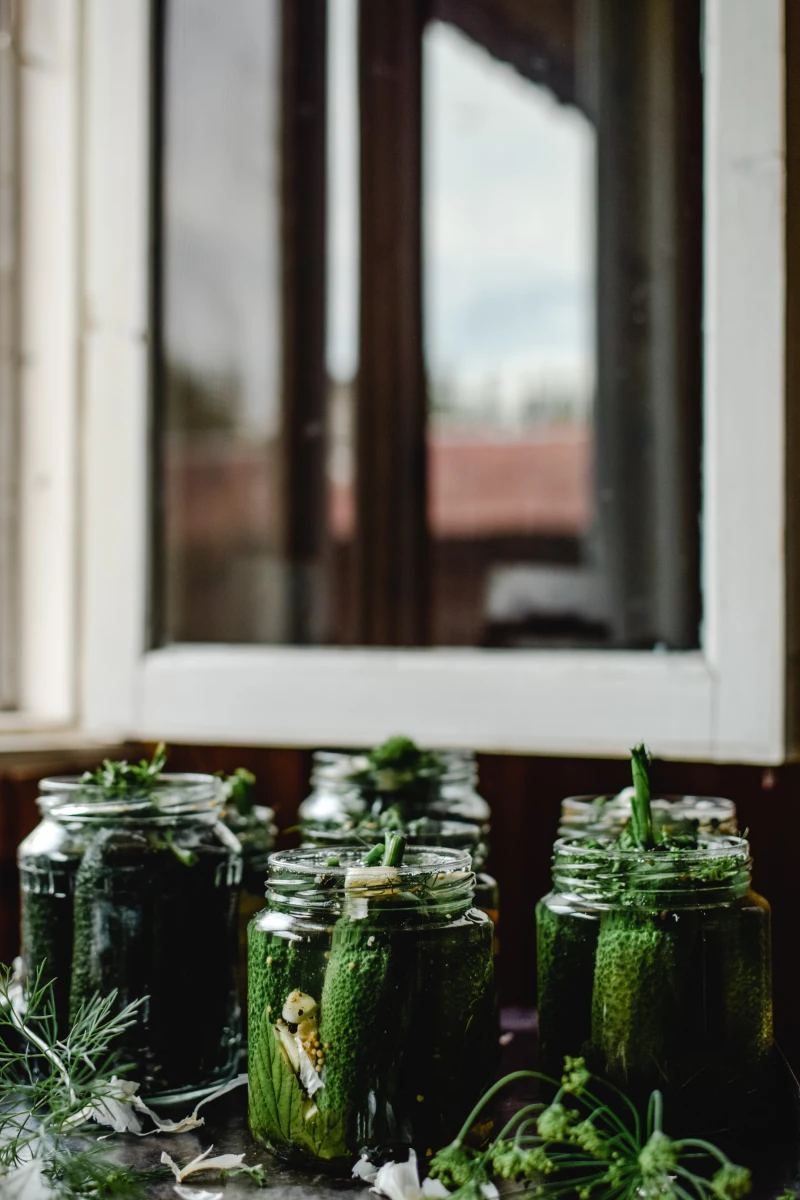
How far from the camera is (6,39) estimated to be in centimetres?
139

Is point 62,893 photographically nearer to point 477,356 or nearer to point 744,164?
point 744,164

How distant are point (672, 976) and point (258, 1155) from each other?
0.92ft

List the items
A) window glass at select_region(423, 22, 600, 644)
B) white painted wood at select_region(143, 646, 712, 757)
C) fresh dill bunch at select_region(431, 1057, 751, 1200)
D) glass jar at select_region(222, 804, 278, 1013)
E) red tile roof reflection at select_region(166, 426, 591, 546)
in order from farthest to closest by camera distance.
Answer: window glass at select_region(423, 22, 600, 644) < red tile roof reflection at select_region(166, 426, 591, 546) < white painted wood at select_region(143, 646, 712, 757) < glass jar at select_region(222, 804, 278, 1013) < fresh dill bunch at select_region(431, 1057, 751, 1200)

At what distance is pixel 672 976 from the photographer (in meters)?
0.77

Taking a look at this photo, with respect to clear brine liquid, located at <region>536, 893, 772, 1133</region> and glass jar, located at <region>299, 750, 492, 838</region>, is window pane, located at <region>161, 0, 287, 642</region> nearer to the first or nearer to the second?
glass jar, located at <region>299, 750, 492, 838</region>

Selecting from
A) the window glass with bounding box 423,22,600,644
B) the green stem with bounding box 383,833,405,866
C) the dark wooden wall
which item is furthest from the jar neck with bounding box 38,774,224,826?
the window glass with bounding box 423,22,600,644

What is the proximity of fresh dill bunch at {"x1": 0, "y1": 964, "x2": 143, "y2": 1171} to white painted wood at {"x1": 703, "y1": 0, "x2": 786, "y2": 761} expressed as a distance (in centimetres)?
56

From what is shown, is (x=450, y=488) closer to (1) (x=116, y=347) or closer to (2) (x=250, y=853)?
(1) (x=116, y=347)

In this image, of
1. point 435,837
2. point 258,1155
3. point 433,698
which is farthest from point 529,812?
point 258,1155

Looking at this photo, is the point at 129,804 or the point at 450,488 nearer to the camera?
the point at 129,804

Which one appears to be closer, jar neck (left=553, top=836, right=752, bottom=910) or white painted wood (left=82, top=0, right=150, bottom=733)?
jar neck (left=553, top=836, right=752, bottom=910)

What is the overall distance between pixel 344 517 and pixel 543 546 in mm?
256

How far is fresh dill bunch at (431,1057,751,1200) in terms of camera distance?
26.2 inches

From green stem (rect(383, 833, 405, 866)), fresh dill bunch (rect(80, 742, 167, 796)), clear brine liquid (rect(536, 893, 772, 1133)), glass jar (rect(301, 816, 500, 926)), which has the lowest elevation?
clear brine liquid (rect(536, 893, 772, 1133))
